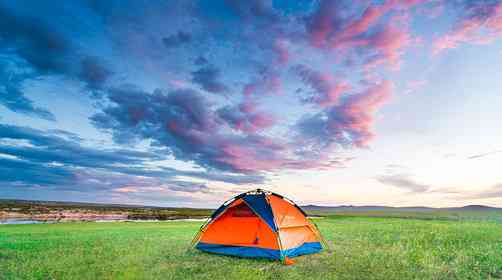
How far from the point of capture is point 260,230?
493 inches

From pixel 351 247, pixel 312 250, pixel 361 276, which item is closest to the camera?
pixel 361 276

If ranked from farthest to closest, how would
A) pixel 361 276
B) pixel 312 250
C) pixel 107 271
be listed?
1. pixel 312 250
2. pixel 107 271
3. pixel 361 276

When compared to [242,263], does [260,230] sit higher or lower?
higher

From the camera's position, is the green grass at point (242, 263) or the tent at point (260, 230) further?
the tent at point (260, 230)

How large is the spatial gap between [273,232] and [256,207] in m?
1.29

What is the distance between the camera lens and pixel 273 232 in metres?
12.0

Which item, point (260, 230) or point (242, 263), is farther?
point (260, 230)

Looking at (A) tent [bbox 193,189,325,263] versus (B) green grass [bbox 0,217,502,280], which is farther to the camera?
(A) tent [bbox 193,189,325,263]

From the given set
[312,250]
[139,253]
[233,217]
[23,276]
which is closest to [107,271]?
[23,276]

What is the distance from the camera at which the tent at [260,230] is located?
12102mm

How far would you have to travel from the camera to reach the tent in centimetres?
1210

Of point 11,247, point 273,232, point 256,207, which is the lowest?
point 11,247

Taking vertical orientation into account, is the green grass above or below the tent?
below

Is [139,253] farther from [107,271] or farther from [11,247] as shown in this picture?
[11,247]
